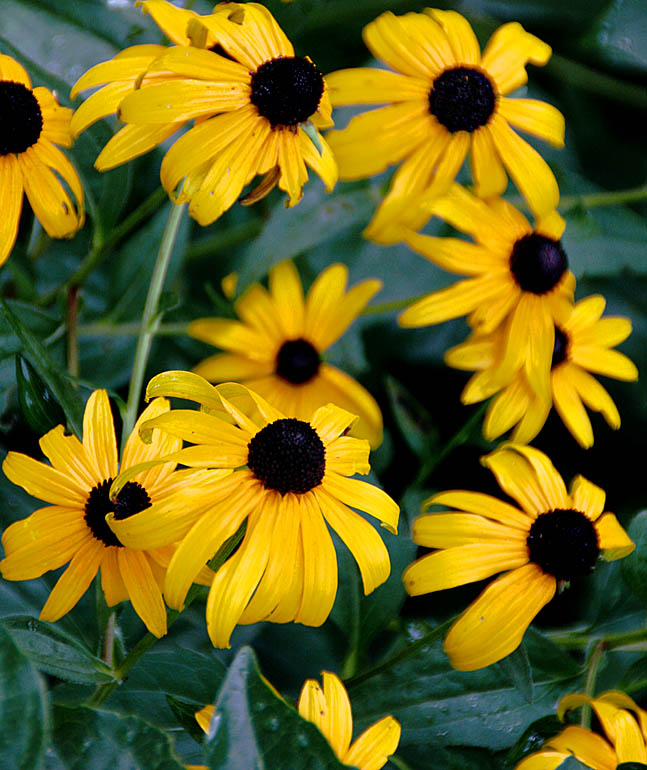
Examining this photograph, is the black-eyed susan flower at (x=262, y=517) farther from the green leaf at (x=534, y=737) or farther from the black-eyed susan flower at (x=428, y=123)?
the black-eyed susan flower at (x=428, y=123)

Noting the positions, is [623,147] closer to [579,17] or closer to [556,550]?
[579,17]

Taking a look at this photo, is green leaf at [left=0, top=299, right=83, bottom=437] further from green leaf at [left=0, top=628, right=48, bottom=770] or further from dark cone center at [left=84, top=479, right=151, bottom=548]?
green leaf at [left=0, top=628, right=48, bottom=770]

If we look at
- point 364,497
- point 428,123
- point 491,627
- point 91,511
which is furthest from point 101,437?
point 428,123

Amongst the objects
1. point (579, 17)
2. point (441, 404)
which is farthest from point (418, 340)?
point (579, 17)

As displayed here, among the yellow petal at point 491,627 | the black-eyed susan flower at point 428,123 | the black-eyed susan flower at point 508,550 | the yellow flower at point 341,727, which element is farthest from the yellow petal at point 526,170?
the yellow flower at point 341,727

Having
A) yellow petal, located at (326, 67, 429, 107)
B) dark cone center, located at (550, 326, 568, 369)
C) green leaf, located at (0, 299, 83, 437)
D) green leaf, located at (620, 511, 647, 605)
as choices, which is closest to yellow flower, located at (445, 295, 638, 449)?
dark cone center, located at (550, 326, 568, 369)

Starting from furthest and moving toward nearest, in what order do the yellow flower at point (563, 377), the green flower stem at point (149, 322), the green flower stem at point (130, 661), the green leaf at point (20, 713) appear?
the yellow flower at point (563, 377), the green flower stem at point (149, 322), the green flower stem at point (130, 661), the green leaf at point (20, 713)
